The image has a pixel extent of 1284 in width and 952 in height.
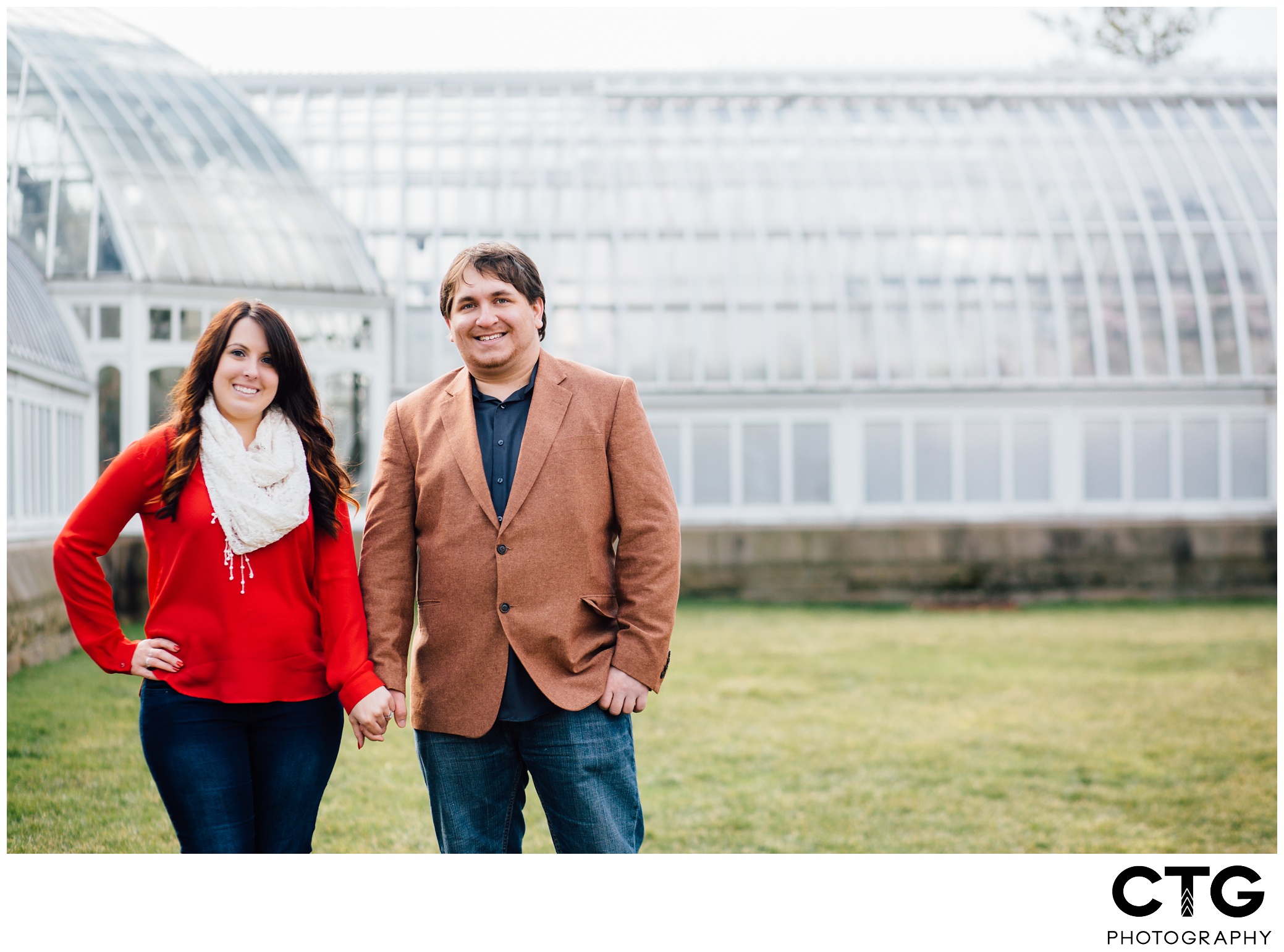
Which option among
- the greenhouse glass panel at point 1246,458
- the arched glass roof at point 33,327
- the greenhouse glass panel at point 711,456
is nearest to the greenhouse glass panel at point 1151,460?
the greenhouse glass panel at point 1246,458

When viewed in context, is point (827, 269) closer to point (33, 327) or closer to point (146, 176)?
point (146, 176)

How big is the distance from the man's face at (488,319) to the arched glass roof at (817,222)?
41.8 feet

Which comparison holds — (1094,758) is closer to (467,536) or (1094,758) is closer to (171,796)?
(467,536)

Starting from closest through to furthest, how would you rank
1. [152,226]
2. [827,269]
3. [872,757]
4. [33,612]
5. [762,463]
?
[872,757]
[33,612]
[152,226]
[762,463]
[827,269]

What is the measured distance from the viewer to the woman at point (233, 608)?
2664 millimetres

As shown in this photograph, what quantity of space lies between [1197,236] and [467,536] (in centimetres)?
1685

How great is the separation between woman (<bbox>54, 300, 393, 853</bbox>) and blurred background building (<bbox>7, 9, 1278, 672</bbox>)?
10.6 meters

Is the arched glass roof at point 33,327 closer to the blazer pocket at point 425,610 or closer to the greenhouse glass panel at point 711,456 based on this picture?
the greenhouse glass panel at point 711,456

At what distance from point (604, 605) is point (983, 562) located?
11743 millimetres

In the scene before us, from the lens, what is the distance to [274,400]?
2902 mm

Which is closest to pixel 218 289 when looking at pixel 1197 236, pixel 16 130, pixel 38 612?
pixel 16 130

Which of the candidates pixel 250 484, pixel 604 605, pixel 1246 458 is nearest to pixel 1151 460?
pixel 1246 458

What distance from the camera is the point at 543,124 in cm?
1722

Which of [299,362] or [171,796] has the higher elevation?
[299,362]
